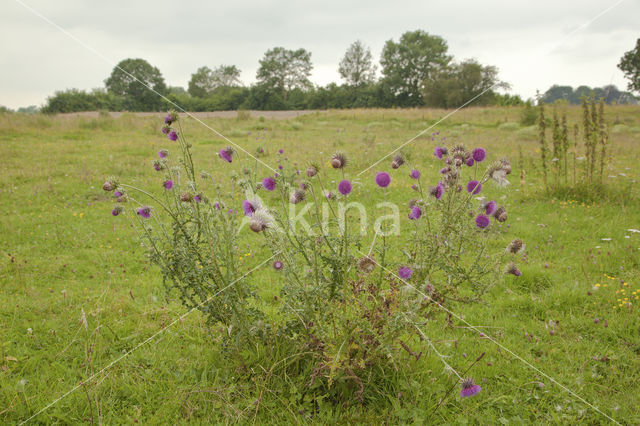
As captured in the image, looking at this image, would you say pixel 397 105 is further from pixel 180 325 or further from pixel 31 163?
pixel 180 325

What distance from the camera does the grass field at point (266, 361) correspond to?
7.09 ft

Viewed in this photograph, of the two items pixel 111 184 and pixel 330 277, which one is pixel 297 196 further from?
pixel 111 184

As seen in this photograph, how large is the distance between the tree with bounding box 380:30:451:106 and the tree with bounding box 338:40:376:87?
3476 millimetres

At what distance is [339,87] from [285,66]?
1950cm

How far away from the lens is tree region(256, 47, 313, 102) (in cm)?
1703

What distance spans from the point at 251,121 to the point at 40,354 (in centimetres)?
2029

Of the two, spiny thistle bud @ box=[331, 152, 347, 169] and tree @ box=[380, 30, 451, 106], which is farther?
tree @ box=[380, 30, 451, 106]

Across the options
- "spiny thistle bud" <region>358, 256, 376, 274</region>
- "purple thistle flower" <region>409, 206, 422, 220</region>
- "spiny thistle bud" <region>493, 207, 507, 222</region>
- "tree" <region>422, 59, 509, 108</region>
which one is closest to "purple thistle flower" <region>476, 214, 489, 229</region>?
"spiny thistle bud" <region>493, 207, 507, 222</region>

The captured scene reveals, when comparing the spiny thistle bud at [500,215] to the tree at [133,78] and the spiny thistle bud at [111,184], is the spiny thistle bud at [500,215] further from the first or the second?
the spiny thistle bud at [111,184]

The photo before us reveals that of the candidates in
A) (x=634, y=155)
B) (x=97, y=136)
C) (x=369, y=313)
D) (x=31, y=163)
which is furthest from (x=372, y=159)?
(x=97, y=136)

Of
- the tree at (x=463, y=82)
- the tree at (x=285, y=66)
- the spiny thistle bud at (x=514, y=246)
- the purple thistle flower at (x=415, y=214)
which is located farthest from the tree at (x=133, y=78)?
the tree at (x=285, y=66)

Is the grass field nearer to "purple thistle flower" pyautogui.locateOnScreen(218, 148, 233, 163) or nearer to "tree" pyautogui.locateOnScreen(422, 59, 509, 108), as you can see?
"purple thistle flower" pyautogui.locateOnScreen(218, 148, 233, 163)

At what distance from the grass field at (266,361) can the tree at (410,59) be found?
11175mm

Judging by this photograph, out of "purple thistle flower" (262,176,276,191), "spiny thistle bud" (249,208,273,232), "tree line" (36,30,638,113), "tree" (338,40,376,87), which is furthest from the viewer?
"tree" (338,40,376,87)
